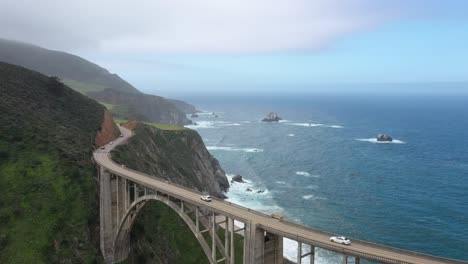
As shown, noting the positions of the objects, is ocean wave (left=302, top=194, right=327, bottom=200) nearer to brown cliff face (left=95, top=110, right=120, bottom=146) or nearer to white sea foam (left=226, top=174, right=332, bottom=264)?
white sea foam (left=226, top=174, right=332, bottom=264)

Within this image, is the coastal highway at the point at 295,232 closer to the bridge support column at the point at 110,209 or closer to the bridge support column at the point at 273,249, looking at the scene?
the bridge support column at the point at 273,249

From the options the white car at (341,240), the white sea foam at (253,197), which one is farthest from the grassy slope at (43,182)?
the white sea foam at (253,197)

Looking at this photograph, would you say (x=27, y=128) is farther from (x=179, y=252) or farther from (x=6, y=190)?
(x=179, y=252)

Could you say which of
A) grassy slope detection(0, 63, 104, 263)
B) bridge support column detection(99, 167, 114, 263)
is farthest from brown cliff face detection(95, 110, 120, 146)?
bridge support column detection(99, 167, 114, 263)

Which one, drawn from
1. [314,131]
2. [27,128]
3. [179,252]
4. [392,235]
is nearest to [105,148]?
[27,128]

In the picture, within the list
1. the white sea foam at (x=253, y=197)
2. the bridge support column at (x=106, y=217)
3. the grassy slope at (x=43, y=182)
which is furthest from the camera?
the white sea foam at (x=253, y=197)

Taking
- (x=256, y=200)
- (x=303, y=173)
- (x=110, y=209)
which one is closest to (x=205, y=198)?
(x=110, y=209)
